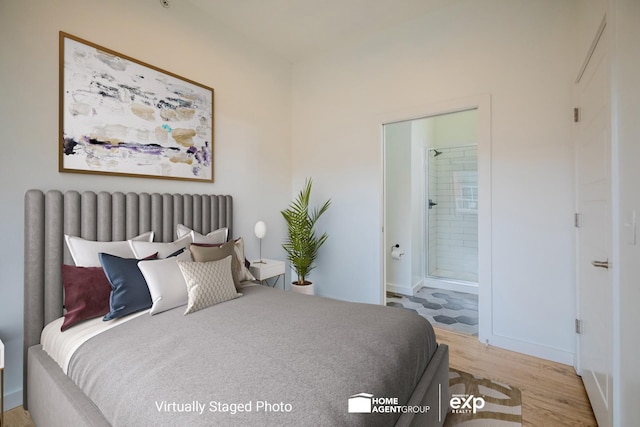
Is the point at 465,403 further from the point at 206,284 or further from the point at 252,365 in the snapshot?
the point at 206,284

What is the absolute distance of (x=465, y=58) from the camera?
2.76 m

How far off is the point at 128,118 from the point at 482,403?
3.21 m

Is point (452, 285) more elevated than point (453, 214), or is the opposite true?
point (453, 214)

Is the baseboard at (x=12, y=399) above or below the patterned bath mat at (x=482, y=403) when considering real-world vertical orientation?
above

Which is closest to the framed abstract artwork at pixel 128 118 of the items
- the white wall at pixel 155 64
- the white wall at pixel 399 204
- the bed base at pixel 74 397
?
the white wall at pixel 155 64

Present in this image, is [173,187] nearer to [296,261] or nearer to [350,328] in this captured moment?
[296,261]

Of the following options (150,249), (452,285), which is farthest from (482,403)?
(452,285)

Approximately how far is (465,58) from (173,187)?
2.95 metres

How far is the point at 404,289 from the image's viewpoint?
4.14 m

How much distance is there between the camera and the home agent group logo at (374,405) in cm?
99

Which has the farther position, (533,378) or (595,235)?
(533,378)

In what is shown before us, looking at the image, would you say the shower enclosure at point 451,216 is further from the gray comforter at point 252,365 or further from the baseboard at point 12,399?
the baseboard at point 12,399

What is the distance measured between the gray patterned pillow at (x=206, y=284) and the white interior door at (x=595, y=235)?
2088mm

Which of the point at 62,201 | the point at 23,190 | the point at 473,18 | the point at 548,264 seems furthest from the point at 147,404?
the point at 473,18
